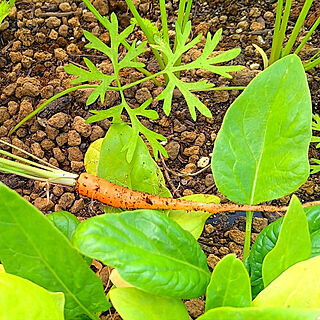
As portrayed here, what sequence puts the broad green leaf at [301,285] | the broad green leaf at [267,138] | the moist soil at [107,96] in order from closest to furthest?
the broad green leaf at [301,285] → the broad green leaf at [267,138] → the moist soil at [107,96]

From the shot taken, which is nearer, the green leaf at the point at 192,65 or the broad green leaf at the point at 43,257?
the broad green leaf at the point at 43,257

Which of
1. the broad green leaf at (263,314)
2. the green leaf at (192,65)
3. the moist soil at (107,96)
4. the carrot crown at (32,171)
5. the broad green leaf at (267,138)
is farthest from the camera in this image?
the moist soil at (107,96)

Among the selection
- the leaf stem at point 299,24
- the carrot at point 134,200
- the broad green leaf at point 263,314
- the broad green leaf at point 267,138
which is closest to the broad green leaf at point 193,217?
the carrot at point 134,200

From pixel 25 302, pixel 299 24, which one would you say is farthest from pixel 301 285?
pixel 299 24

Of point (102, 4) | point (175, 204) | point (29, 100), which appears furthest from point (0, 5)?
point (175, 204)

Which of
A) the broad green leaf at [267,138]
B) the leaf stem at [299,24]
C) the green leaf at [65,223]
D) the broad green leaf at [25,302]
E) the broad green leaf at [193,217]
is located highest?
the leaf stem at [299,24]

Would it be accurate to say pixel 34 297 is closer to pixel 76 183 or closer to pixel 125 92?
pixel 76 183

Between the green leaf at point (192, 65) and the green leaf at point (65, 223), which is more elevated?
the green leaf at point (192, 65)

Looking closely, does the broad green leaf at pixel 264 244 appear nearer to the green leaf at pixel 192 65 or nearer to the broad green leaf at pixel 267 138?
the broad green leaf at pixel 267 138

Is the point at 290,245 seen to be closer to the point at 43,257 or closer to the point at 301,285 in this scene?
the point at 301,285
